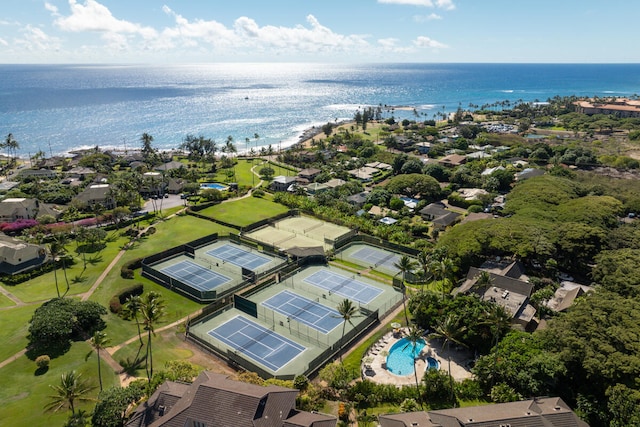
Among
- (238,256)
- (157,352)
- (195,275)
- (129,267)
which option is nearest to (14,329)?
(129,267)

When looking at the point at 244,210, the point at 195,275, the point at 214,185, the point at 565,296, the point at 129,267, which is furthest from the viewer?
the point at 214,185

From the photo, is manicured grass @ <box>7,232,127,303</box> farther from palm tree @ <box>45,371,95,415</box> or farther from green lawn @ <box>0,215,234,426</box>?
palm tree @ <box>45,371,95,415</box>

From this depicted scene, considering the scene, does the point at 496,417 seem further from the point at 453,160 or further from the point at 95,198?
the point at 453,160

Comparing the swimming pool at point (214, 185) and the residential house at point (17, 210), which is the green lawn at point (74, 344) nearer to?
the residential house at point (17, 210)

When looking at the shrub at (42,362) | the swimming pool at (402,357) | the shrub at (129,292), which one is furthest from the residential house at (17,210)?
the swimming pool at (402,357)

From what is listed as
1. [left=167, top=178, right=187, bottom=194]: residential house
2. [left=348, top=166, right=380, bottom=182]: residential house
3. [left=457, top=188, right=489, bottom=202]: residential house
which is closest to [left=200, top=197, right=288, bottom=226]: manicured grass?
[left=167, top=178, right=187, bottom=194]: residential house

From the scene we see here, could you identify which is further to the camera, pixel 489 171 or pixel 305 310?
pixel 489 171

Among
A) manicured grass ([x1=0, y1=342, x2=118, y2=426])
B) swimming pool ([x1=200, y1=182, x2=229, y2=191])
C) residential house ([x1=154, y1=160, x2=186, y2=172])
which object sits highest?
residential house ([x1=154, y1=160, x2=186, y2=172])
